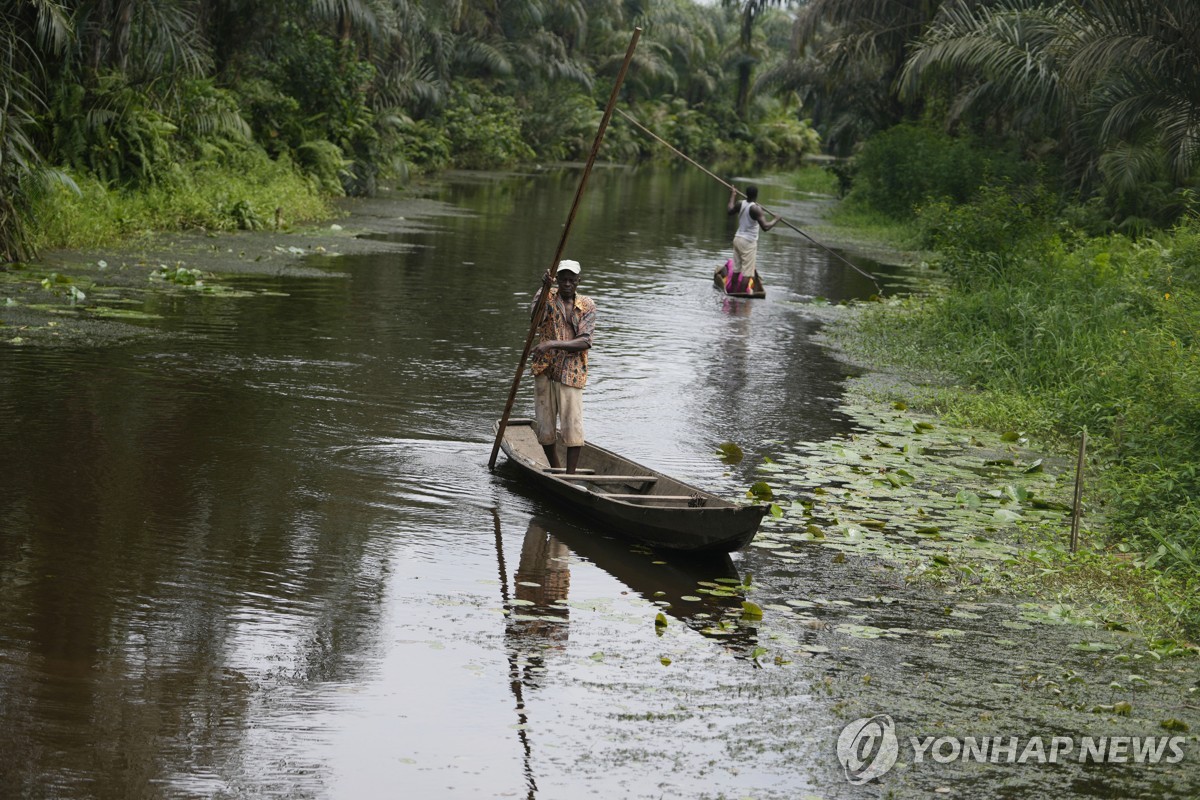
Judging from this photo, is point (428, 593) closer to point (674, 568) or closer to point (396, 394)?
point (674, 568)

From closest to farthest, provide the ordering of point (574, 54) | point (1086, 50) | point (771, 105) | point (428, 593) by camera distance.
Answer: point (428, 593) < point (1086, 50) < point (574, 54) < point (771, 105)

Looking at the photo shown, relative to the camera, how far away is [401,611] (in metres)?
7.19

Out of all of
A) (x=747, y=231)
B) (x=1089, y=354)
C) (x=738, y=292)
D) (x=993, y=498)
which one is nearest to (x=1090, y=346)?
(x=1089, y=354)

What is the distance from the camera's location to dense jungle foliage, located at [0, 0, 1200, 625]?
12414 mm

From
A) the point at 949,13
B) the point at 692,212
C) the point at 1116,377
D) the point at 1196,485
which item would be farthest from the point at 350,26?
the point at 1196,485

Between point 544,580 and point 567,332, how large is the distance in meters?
2.19

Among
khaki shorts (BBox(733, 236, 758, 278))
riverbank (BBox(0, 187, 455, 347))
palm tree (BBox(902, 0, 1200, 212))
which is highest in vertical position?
palm tree (BBox(902, 0, 1200, 212))

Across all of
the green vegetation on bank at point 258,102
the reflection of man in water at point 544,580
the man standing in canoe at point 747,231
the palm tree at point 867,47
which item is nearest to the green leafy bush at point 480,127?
the green vegetation on bank at point 258,102

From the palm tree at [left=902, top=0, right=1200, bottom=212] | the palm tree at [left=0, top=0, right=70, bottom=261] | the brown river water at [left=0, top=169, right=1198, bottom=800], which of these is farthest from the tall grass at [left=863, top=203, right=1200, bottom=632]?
the palm tree at [left=0, top=0, right=70, bottom=261]

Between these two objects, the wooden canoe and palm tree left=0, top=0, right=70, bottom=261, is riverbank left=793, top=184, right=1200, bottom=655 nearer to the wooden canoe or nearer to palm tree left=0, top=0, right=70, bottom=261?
the wooden canoe

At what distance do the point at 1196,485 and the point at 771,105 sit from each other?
76027 mm

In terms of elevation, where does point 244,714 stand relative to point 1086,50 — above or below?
below

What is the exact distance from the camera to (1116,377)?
11422 millimetres

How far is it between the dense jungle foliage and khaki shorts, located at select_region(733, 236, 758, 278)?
2.69 metres
